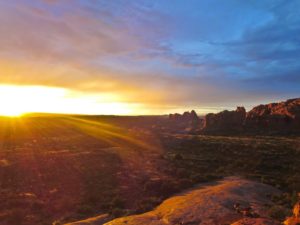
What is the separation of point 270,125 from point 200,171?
270 feet

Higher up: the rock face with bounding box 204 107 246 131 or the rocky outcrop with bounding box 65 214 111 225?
the rock face with bounding box 204 107 246 131

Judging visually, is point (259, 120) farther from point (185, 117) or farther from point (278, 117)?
point (185, 117)

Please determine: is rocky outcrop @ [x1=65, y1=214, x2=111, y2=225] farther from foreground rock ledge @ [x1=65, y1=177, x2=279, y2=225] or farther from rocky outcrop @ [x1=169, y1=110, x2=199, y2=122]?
rocky outcrop @ [x1=169, y1=110, x2=199, y2=122]

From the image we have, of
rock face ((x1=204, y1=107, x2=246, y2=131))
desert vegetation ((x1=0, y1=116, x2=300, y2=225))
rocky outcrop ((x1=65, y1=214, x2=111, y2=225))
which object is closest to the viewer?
rocky outcrop ((x1=65, y1=214, x2=111, y2=225))

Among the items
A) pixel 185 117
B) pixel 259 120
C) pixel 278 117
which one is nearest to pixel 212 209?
pixel 278 117

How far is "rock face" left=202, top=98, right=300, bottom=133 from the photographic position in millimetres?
109438

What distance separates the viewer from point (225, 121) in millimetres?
118125

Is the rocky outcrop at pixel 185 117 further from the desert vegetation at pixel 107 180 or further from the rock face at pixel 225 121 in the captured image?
the desert vegetation at pixel 107 180

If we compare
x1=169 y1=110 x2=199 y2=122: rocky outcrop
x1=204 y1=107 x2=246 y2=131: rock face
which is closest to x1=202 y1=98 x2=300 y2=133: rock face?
x1=204 y1=107 x2=246 y2=131: rock face

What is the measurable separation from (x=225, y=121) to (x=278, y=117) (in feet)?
52.9

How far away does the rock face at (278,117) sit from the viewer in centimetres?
10944

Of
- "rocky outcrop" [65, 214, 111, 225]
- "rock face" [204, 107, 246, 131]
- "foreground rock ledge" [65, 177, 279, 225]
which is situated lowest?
"rocky outcrop" [65, 214, 111, 225]

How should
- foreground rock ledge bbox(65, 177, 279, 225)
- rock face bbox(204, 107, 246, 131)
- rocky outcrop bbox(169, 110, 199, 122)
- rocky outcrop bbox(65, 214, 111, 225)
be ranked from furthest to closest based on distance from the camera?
rocky outcrop bbox(169, 110, 199, 122) < rock face bbox(204, 107, 246, 131) < rocky outcrop bbox(65, 214, 111, 225) < foreground rock ledge bbox(65, 177, 279, 225)

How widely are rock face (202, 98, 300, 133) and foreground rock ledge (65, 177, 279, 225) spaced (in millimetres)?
84658
